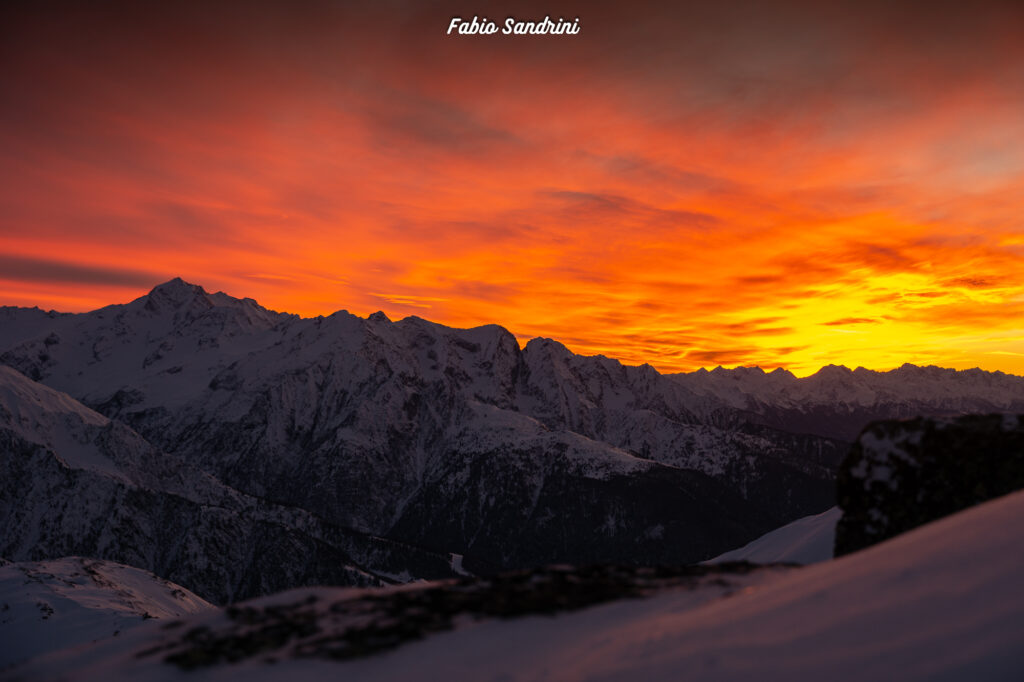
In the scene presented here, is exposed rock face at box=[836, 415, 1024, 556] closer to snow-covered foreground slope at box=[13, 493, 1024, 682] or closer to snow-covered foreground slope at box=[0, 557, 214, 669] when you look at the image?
snow-covered foreground slope at box=[13, 493, 1024, 682]

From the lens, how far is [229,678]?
975cm

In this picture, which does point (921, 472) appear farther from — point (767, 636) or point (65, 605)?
point (65, 605)

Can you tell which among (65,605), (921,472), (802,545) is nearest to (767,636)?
(921,472)

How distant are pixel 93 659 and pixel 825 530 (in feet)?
126

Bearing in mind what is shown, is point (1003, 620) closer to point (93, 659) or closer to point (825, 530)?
point (93, 659)

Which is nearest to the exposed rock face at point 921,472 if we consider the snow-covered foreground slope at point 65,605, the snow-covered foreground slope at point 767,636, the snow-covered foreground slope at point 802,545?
the snow-covered foreground slope at point 767,636

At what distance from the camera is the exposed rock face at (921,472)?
524 inches

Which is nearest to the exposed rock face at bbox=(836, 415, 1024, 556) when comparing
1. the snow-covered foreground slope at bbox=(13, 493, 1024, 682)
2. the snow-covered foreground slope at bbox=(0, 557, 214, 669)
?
the snow-covered foreground slope at bbox=(13, 493, 1024, 682)

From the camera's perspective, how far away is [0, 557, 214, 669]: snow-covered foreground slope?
4653 cm

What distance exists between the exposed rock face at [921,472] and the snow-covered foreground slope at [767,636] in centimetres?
346

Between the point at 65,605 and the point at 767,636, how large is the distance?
6411cm

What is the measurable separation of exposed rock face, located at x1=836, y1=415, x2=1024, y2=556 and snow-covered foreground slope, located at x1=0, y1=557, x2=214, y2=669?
44331mm

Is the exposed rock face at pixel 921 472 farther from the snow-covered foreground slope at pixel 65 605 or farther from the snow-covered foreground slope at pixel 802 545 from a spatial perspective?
the snow-covered foreground slope at pixel 65 605

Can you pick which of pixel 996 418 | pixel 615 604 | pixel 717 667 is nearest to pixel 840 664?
pixel 717 667
